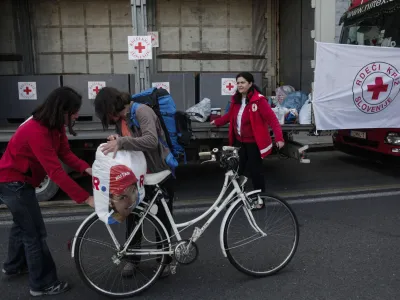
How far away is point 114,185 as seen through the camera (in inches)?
110

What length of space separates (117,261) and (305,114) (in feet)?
12.9

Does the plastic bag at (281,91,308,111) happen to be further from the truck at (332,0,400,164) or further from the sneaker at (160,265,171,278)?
the sneaker at (160,265,171,278)

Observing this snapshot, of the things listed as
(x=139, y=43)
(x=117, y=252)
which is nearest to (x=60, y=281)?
(x=117, y=252)

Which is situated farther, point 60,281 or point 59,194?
point 59,194

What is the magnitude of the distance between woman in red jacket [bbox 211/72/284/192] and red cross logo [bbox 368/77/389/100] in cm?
199

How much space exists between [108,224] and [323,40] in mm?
4755

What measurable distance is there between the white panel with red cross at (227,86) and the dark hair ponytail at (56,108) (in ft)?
15.2

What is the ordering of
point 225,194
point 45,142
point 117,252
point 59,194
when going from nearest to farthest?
point 45,142
point 117,252
point 225,194
point 59,194

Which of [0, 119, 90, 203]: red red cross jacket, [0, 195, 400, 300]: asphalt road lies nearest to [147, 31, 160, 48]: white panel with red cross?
[0, 195, 400, 300]: asphalt road

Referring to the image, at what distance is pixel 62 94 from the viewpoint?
288 centimetres

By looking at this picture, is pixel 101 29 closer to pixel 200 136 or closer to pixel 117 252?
pixel 200 136

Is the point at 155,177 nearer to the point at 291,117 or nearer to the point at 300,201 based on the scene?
the point at 300,201

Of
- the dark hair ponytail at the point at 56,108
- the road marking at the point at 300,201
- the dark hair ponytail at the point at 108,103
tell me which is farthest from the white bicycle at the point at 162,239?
the road marking at the point at 300,201

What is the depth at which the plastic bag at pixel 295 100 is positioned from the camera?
6.47 meters
